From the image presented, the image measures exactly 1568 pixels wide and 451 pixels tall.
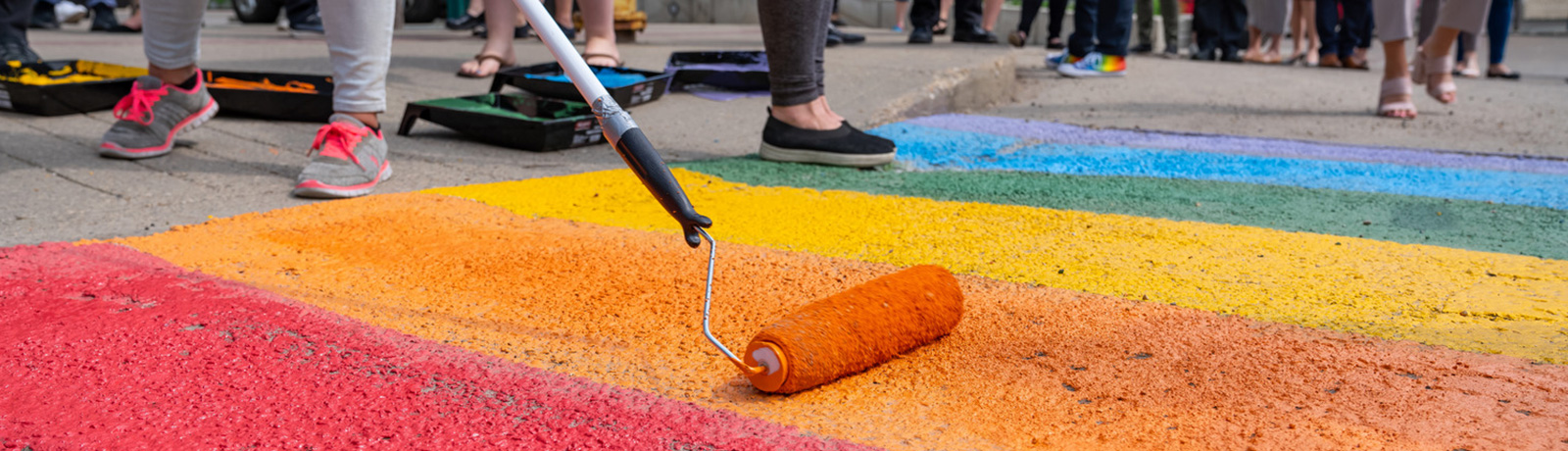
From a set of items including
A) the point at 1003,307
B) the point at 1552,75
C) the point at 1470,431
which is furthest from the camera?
the point at 1552,75

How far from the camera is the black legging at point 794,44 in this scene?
9.33 feet

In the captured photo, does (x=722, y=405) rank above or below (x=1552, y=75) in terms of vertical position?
above

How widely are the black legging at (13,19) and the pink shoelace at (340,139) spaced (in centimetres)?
314

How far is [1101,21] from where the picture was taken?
5805 mm

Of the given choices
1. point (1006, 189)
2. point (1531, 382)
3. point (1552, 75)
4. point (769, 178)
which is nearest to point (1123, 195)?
point (1006, 189)

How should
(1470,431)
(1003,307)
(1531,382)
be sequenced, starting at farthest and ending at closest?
(1003,307)
(1531,382)
(1470,431)

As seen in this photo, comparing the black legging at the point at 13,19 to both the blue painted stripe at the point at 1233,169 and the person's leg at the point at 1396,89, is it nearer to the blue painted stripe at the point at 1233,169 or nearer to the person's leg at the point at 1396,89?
the blue painted stripe at the point at 1233,169

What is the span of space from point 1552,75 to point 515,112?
698 cm

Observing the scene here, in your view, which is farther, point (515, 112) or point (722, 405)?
point (515, 112)

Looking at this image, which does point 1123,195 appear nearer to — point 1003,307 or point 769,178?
point 769,178

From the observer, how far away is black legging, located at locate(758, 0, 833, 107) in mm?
2844

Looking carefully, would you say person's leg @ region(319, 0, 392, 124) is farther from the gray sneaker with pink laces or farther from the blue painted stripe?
the blue painted stripe

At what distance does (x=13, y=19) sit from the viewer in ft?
15.3

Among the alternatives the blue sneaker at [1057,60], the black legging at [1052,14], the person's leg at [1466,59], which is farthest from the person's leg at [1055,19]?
the person's leg at [1466,59]
